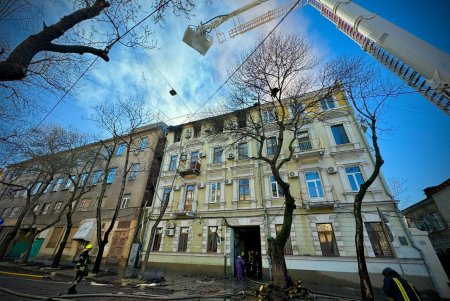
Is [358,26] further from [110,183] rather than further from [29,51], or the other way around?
[110,183]

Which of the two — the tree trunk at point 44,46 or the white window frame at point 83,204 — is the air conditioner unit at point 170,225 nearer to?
the white window frame at point 83,204

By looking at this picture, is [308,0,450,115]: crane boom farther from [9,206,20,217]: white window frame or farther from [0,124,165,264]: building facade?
[9,206,20,217]: white window frame

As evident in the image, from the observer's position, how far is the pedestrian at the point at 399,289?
429cm

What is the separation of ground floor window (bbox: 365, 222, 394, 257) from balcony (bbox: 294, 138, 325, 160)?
573cm

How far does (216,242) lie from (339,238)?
29.4ft

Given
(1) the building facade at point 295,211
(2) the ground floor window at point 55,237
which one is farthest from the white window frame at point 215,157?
(2) the ground floor window at point 55,237

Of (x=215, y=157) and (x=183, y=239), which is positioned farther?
(x=215, y=157)

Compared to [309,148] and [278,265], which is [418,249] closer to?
[309,148]

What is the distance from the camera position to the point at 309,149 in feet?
50.7

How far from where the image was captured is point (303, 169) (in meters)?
15.2

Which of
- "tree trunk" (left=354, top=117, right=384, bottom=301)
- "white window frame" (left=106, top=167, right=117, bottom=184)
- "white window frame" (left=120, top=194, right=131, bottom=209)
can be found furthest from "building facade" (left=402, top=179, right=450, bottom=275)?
"white window frame" (left=106, top=167, right=117, bottom=184)

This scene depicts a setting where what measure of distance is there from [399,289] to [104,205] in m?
24.2

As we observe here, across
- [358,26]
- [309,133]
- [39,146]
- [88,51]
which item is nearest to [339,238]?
[309,133]

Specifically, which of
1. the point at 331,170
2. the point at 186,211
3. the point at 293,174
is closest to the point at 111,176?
the point at 186,211
